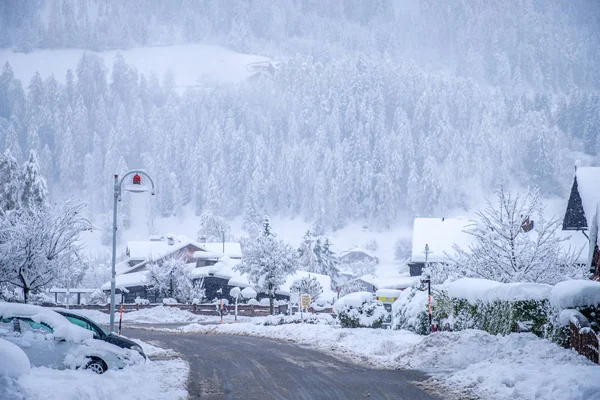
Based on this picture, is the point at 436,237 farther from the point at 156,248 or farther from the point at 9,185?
the point at 9,185

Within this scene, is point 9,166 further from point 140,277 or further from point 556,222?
point 556,222

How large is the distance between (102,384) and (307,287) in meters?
52.6

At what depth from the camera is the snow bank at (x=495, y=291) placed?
15.2 metres

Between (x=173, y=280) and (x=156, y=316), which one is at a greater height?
(x=173, y=280)

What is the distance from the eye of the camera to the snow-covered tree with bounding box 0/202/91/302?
96.4ft

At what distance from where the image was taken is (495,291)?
16.8 meters

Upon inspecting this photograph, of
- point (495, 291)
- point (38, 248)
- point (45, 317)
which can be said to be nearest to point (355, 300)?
point (495, 291)

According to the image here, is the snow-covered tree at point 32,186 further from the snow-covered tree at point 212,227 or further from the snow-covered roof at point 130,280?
the snow-covered tree at point 212,227

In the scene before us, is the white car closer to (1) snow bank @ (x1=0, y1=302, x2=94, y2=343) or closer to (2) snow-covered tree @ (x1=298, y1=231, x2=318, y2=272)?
(1) snow bank @ (x1=0, y1=302, x2=94, y2=343)

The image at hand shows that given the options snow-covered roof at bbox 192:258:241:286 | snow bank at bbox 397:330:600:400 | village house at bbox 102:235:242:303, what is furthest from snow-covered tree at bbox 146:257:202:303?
snow bank at bbox 397:330:600:400

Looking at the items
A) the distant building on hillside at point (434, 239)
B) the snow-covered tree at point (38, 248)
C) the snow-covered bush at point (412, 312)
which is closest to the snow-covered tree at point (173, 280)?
the distant building on hillside at point (434, 239)

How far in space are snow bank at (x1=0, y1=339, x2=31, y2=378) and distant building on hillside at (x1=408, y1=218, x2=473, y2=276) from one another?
185ft

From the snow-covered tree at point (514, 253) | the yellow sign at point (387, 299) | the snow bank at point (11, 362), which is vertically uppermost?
the snow-covered tree at point (514, 253)

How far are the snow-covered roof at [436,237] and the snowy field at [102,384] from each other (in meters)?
49.2
